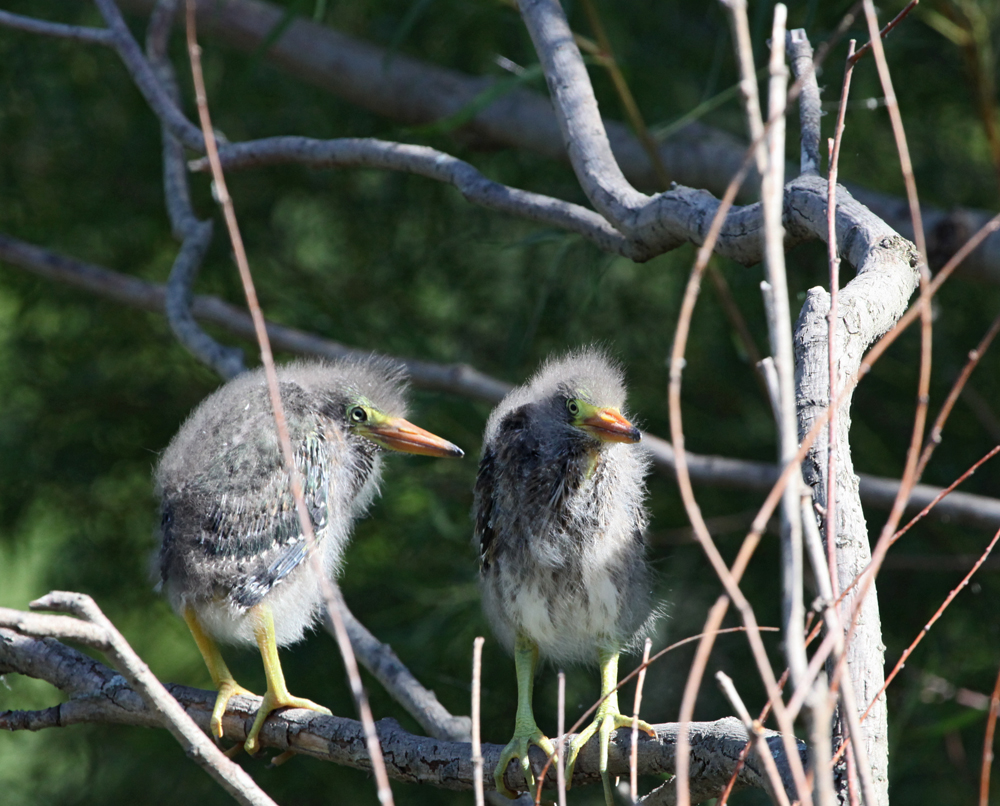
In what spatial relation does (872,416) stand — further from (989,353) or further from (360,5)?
(360,5)

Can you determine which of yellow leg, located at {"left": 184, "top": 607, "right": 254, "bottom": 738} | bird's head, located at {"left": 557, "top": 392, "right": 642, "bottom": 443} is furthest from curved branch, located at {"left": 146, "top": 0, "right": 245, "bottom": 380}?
bird's head, located at {"left": 557, "top": 392, "right": 642, "bottom": 443}

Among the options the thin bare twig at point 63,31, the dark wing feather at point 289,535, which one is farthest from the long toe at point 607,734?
the thin bare twig at point 63,31

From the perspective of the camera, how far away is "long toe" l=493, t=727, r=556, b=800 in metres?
2.06

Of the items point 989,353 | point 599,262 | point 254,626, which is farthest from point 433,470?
point 989,353

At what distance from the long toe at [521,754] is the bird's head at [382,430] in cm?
75

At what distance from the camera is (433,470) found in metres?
4.04

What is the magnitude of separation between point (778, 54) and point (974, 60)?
7.75 ft

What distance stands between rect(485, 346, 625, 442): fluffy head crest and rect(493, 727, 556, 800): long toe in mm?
678

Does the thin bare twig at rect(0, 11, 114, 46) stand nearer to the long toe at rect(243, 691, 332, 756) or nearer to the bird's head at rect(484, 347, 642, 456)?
the bird's head at rect(484, 347, 642, 456)

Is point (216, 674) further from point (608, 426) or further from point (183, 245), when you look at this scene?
point (183, 245)

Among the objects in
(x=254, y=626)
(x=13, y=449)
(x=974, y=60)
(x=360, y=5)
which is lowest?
(x=254, y=626)

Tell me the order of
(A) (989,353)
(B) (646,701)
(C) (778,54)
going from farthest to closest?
Answer: (A) (989,353) < (B) (646,701) < (C) (778,54)

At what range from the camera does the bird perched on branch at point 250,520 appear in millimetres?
2336

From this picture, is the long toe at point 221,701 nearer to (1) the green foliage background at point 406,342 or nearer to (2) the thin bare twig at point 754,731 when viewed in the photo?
(1) the green foliage background at point 406,342
